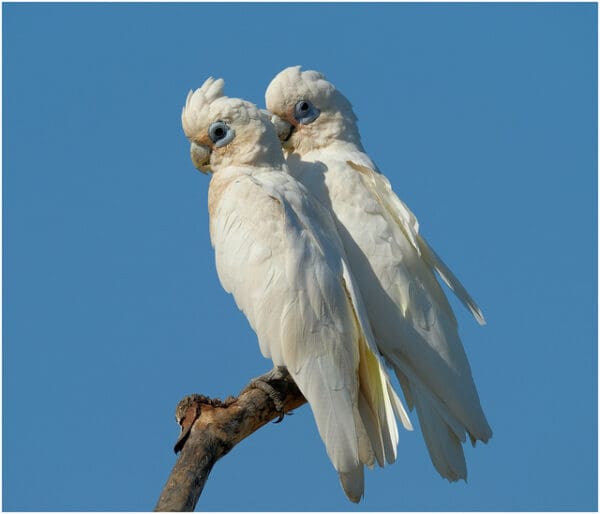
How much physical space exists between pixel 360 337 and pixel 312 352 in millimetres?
453

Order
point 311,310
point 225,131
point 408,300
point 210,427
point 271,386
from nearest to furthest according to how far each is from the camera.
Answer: point 210,427 < point 311,310 < point 271,386 < point 408,300 < point 225,131

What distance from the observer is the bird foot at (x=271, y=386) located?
954cm

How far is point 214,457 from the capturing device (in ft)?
27.7

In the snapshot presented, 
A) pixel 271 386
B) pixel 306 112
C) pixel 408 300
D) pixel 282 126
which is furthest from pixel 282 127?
pixel 271 386

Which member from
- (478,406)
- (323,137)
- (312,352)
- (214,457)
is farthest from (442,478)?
(323,137)

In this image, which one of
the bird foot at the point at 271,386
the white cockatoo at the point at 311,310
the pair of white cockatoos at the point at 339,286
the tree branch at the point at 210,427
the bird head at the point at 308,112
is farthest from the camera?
the bird head at the point at 308,112

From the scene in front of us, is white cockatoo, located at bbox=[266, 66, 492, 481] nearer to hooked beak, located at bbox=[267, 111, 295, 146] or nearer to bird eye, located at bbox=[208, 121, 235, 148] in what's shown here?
hooked beak, located at bbox=[267, 111, 295, 146]

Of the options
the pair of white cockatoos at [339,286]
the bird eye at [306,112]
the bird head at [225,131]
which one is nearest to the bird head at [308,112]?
the bird eye at [306,112]

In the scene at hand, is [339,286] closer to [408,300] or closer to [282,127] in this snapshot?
[408,300]

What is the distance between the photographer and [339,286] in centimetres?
947

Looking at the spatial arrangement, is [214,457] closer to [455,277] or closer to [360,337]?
[360,337]

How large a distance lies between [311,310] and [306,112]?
273 cm

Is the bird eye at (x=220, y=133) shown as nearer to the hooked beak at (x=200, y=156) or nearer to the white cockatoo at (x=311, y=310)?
the hooked beak at (x=200, y=156)

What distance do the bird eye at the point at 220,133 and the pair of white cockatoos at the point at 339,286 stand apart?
11mm
